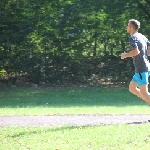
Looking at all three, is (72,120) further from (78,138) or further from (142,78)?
(78,138)

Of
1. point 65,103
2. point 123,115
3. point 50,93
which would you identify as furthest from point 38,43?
→ point 123,115

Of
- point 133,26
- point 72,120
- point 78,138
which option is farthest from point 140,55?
point 72,120

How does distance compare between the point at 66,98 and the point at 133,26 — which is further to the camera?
the point at 66,98

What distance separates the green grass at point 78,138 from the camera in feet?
24.3

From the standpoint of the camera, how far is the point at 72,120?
10.7 metres

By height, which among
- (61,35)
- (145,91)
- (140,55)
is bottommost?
(145,91)

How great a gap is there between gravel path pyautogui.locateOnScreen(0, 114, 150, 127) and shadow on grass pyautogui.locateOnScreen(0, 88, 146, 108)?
13.1 feet

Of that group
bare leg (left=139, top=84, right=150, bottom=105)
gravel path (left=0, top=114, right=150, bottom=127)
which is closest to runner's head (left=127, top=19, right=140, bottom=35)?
bare leg (left=139, top=84, right=150, bottom=105)

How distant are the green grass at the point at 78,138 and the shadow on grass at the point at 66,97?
6312 millimetres

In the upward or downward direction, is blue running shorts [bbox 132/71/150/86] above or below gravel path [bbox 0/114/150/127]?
above

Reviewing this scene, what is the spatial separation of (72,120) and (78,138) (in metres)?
2.65

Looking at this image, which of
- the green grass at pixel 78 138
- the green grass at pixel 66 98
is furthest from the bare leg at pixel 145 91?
the green grass at pixel 66 98

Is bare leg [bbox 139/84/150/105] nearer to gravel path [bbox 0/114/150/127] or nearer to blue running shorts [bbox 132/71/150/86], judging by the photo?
blue running shorts [bbox 132/71/150/86]

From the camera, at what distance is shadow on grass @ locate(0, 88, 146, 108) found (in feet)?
52.7
